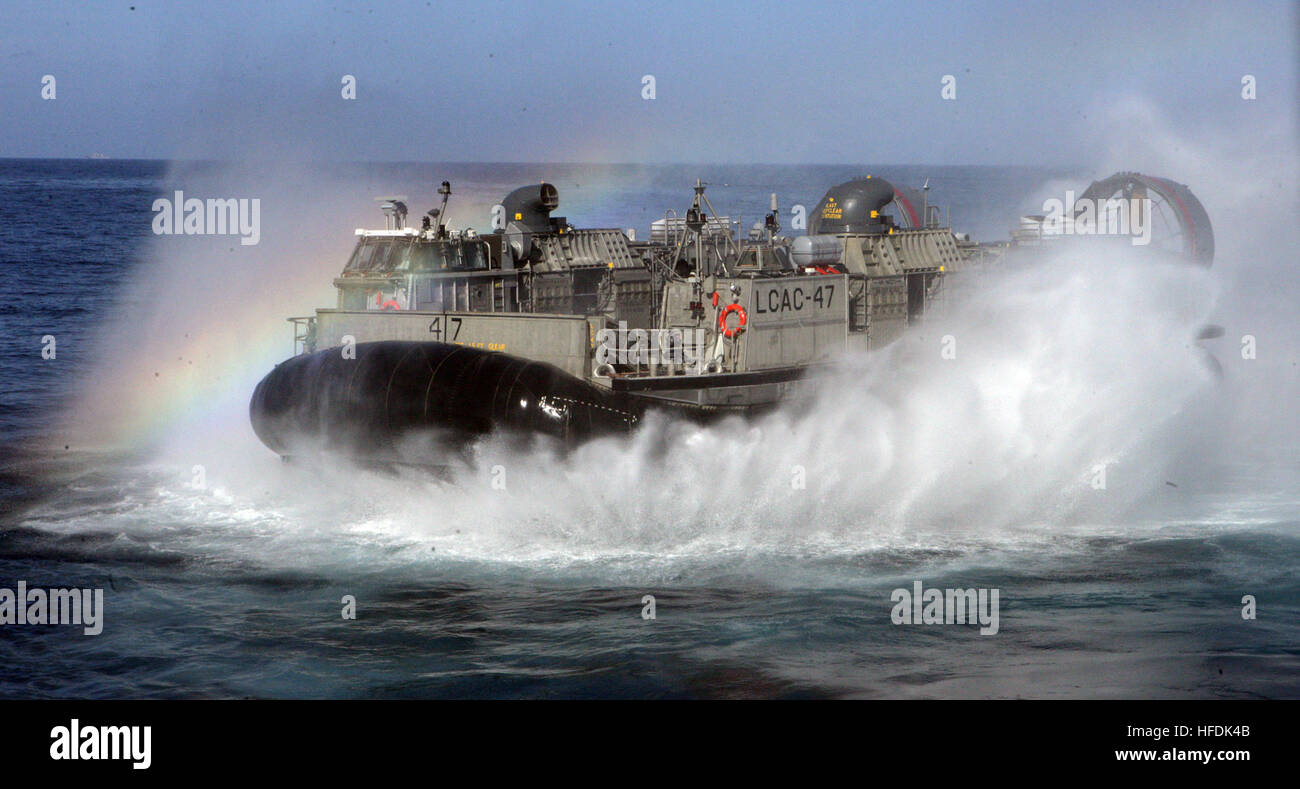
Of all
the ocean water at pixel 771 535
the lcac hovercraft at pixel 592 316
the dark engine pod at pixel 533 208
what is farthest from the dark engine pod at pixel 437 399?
the dark engine pod at pixel 533 208

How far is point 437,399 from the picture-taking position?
1309 cm

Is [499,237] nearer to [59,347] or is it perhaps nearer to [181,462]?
[181,462]

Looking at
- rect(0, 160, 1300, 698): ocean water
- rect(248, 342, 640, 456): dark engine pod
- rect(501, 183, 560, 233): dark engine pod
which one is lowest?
rect(0, 160, 1300, 698): ocean water

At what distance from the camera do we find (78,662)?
31.0 feet

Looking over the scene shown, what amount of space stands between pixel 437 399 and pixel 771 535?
351 cm

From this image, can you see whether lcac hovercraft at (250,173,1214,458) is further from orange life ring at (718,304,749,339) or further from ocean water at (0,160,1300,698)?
ocean water at (0,160,1300,698)

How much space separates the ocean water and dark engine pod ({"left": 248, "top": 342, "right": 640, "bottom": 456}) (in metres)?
0.31

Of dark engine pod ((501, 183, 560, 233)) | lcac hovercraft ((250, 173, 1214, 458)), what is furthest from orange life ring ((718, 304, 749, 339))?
dark engine pod ((501, 183, 560, 233))

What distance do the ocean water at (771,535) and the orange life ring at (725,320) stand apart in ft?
3.57

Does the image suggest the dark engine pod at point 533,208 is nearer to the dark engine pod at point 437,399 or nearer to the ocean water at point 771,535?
the dark engine pod at point 437,399

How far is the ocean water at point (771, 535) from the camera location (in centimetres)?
924

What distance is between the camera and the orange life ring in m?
15.1

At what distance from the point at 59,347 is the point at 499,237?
15828 mm
